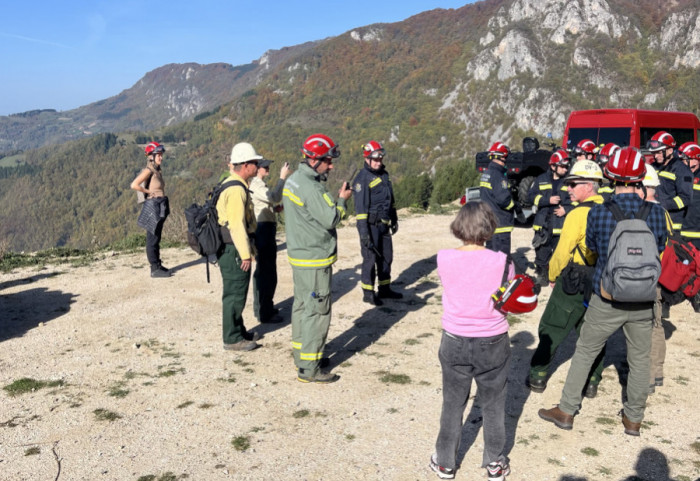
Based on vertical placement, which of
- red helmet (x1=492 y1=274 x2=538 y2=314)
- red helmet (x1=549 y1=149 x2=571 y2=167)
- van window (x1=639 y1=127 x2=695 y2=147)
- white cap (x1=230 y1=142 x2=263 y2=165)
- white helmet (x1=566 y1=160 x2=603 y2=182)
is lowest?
red helmet (x1=492 y1=274 x2=538 y2=314)

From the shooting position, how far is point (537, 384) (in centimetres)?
455

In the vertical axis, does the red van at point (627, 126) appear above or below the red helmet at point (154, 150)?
above

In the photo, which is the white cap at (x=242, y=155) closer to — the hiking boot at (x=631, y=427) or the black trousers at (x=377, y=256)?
the black trousers at (x=377, y=256)

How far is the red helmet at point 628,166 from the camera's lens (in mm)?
3326

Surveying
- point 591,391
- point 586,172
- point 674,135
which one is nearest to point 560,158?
point 586,172

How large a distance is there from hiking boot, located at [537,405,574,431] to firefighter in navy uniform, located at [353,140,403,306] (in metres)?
3.21

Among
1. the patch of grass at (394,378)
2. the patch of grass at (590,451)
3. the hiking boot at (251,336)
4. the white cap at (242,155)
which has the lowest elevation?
the patch of grass at (590,451)

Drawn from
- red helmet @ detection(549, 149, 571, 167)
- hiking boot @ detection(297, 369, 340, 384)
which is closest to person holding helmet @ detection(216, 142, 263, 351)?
hiking boot @ detection(297, 369, 340, 384)

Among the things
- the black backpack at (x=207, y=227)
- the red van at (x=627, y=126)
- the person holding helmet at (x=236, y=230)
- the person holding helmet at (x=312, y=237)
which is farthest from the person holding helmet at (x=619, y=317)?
the red van at (x=627, y=126)

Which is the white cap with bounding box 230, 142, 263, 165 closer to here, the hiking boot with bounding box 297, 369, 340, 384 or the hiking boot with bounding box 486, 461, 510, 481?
the hiking boot with bounding box 297, 369, 340, 384

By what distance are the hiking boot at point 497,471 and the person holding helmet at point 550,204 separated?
386 cm

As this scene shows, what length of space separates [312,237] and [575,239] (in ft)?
7.00

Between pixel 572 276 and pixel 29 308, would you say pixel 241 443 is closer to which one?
pixel 572 276

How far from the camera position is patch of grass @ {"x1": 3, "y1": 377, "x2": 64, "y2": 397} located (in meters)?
4.63
